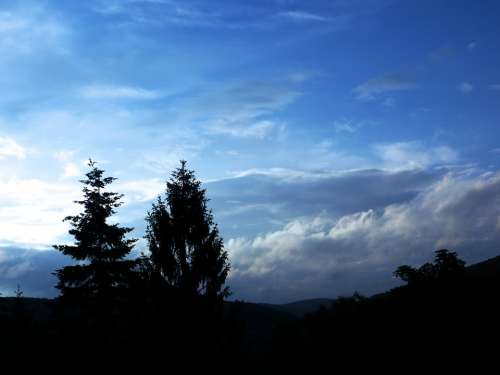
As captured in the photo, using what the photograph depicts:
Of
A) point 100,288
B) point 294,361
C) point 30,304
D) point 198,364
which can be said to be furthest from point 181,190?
point 30,304

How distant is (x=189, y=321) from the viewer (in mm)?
20906

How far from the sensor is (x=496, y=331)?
22016 mm

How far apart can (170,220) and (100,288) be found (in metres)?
7.49

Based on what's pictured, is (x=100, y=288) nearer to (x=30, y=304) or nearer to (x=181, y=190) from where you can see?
(x=181, y=190)

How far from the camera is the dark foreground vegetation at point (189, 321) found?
2005cm

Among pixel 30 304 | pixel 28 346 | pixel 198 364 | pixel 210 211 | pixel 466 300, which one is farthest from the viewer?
pixel 30 304

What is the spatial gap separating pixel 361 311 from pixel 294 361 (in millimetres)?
6999

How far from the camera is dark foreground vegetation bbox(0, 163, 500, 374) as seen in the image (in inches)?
789

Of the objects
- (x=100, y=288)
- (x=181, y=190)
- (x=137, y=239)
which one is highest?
(x=181, y=190)

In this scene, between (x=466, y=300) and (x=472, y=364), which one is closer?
(x=472, y=364)

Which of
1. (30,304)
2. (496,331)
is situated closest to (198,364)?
(496,331)

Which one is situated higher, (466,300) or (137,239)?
(137,239)

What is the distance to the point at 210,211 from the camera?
92.2 feet

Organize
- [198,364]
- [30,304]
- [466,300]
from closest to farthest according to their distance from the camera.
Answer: [198,364], [466,300], [30,304]
